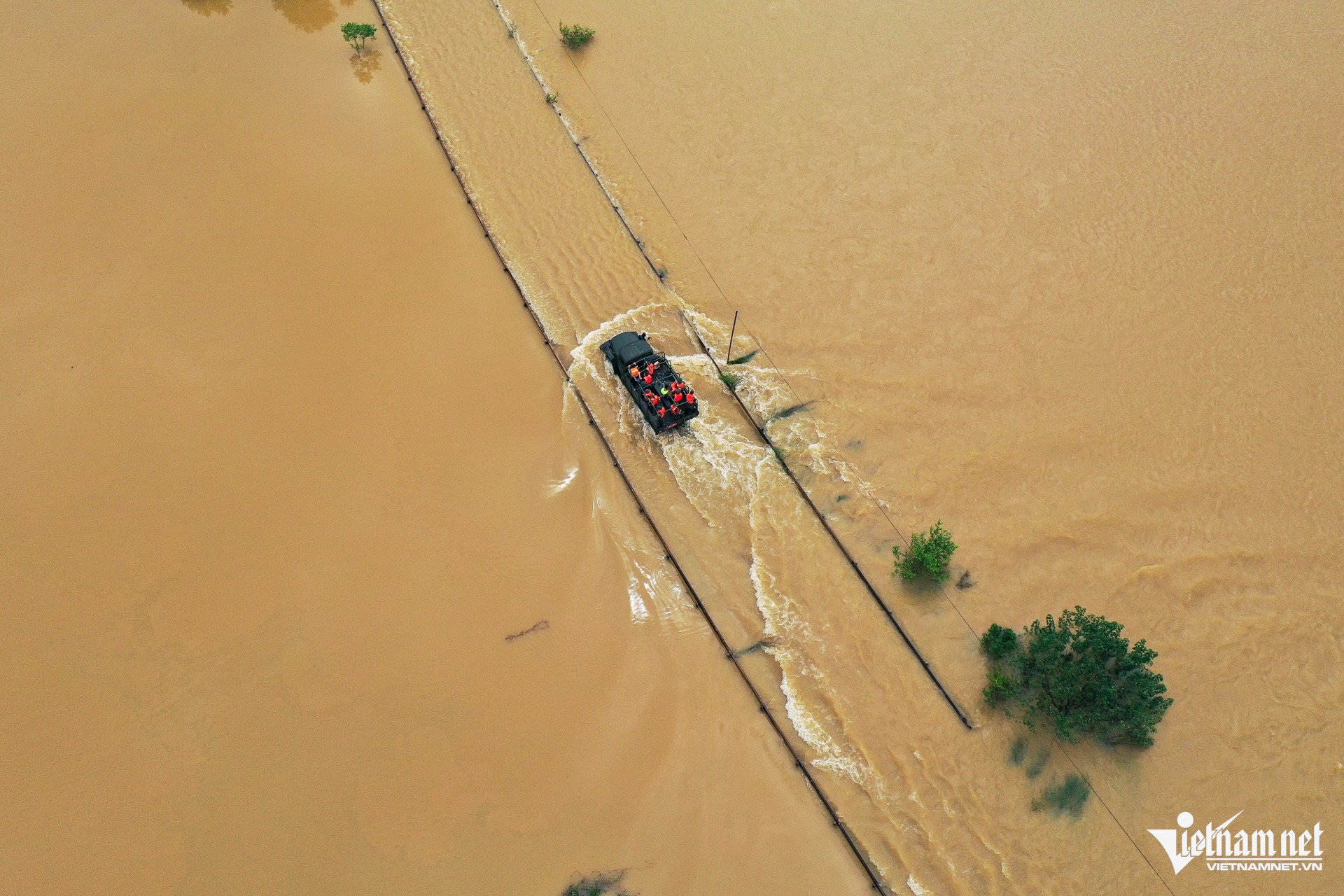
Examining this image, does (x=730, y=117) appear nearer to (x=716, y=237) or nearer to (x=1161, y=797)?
(x=716, y=237)

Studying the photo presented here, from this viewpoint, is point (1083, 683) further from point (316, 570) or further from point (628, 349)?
point (316, 570)

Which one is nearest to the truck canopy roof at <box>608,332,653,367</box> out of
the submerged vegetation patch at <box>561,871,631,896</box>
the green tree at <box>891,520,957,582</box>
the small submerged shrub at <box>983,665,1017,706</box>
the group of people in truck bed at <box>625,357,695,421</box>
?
the group of people in truck bed at <box>625,357,695,421</box>

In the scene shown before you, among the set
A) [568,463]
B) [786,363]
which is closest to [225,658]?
[568,463]

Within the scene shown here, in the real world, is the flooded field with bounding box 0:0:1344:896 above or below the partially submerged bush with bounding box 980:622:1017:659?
above

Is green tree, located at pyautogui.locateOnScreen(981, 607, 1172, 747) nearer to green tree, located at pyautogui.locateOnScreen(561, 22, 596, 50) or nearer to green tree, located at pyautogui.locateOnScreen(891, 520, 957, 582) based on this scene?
green tree, located at pyautogui.locateOnScreen(891, 520, 957, 582)

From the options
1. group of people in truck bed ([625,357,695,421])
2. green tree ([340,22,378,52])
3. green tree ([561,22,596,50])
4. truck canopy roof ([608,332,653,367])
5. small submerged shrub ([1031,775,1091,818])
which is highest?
green tree ([340,22,378,52])

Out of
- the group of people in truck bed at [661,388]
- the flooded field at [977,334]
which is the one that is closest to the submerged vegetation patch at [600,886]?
the flooded field at [977,334]

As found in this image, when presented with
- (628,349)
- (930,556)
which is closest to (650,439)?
(628,349)
